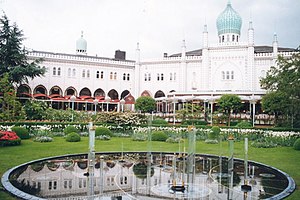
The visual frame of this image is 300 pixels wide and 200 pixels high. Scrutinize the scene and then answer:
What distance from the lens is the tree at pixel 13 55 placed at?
1368 inches

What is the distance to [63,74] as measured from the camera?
43375mm

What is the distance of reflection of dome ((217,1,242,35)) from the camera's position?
4353cm

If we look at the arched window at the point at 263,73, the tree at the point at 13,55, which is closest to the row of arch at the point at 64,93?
the tree at the point at 13,55

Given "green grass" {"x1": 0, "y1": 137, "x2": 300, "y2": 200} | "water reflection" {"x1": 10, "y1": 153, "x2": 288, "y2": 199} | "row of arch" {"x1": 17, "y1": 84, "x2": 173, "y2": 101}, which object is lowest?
"water reflection" {"x1": 10, "y1": 153, "x2": 288, "y2": 199}

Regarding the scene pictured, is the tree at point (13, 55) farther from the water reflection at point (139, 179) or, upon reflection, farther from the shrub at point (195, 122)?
the water reflection at point (139, 179)

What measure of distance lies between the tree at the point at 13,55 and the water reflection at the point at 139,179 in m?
25.5

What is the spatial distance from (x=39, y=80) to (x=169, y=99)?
18.3 meters

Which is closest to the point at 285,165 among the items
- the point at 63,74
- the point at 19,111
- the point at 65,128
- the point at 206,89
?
the point at 65,128

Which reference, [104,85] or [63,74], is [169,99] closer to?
[104,85]

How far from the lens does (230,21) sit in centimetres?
4369

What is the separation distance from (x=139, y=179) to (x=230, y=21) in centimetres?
3895

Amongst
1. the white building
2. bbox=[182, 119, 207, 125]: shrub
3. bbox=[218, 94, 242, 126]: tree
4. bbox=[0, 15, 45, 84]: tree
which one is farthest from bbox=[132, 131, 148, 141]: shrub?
bbox=[0, 15, 45, 84]: tree

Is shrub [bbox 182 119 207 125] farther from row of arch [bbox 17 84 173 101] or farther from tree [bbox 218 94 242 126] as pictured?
row of arch [bbox 17 84 173 101]

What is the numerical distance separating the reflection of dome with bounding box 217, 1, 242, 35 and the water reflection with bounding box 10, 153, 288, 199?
34.4m
